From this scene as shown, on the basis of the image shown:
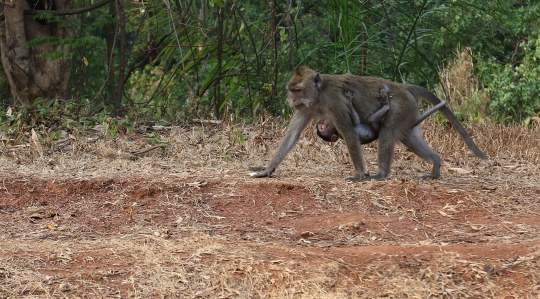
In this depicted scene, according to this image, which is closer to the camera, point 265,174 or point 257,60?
point 265,174

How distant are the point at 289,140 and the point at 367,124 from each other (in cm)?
79

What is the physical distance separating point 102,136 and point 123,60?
2349 mm

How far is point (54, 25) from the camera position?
10266 millimetres

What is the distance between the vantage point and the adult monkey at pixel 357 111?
7.14m

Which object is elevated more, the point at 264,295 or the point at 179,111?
the point at 264,295

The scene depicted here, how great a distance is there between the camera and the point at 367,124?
7.34 meters

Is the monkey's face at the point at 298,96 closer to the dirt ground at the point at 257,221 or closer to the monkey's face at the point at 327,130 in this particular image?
the monkey's face at the point at 327,130

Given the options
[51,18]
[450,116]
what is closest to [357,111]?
[450,116]

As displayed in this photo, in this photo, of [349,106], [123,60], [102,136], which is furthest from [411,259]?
[123,60]

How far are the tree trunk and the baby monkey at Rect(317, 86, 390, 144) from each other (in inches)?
172

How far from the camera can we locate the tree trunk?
9.83m

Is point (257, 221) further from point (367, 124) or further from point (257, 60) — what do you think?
point (257, 60)

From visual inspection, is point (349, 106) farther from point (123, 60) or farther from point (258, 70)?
point (123, 60)

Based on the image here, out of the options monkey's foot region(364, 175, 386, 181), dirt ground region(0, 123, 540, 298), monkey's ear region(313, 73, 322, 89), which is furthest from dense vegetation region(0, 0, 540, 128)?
monkey's foot region(364, 175, 386, 181)
